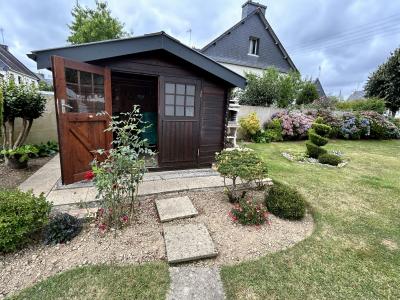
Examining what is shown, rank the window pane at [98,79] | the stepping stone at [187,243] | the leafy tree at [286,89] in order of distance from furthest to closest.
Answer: the leafy tree at [286,89]
the window pane at [98,79]
the stepping stone at [187,243]

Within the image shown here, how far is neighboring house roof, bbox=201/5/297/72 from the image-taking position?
13.5 meters

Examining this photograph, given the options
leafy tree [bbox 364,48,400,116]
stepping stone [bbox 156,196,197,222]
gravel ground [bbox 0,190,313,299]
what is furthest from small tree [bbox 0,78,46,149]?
leafy tree [bbox 364,48,400,116]

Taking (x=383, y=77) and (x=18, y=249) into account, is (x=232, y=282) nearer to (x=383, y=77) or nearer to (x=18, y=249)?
(x=18, y=249)

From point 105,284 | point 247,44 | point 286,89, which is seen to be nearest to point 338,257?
point 105,284

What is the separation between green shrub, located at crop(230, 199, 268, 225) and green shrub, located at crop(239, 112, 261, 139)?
6.16 meters

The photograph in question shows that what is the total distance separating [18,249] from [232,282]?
2.09 metres

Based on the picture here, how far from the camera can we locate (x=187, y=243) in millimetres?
2201

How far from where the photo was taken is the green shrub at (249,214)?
2625mm

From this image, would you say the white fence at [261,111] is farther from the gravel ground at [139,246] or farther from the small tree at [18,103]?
the small tree at [18,103]

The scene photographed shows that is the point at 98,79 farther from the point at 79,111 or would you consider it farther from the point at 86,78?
the point at 79,111

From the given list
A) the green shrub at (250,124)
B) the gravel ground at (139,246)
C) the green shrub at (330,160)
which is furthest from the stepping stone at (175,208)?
the green shrub at (250,124)

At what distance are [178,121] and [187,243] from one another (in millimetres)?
2591

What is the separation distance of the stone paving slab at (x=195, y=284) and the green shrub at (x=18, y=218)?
4.72 ft

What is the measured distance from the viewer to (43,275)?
5.89ft
